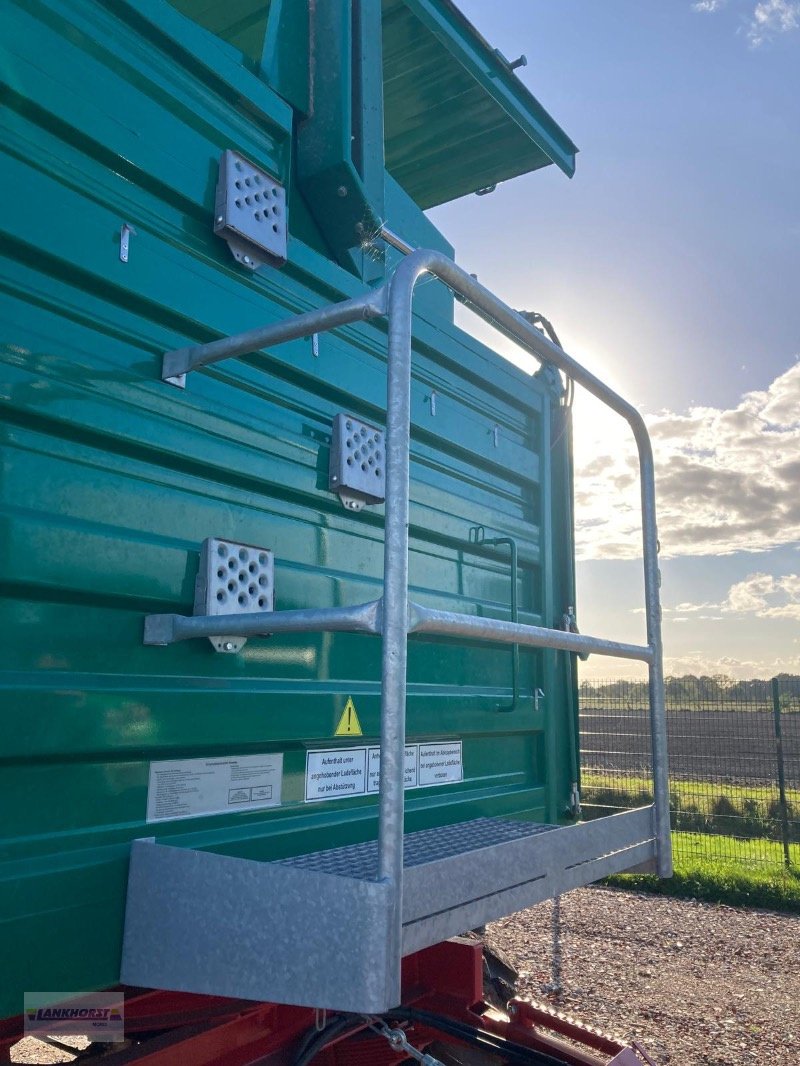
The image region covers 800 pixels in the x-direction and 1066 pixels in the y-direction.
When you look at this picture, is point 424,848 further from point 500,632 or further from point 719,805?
point 719,805

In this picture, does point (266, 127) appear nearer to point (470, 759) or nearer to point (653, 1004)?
point (470, 759)

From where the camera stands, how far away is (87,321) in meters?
1.56

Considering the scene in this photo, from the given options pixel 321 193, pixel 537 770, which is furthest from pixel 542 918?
pixel 321 193

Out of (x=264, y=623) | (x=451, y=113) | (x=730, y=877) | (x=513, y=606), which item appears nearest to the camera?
(x=264, y=623)

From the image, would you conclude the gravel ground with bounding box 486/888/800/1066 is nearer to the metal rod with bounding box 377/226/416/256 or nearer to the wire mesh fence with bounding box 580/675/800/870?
the wire mesh fence with bounding box 580/675/800/870

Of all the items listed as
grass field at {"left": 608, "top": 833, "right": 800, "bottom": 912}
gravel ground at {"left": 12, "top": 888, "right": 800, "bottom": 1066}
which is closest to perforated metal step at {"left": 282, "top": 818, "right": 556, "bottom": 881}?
gravel ground at {"left": 12, "top": 888, "right": 800, "bottom": 1066}

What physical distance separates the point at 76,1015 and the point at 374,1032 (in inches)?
33.2

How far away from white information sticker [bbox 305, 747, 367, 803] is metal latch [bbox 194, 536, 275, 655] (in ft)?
1.17

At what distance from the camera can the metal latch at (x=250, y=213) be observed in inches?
72.9

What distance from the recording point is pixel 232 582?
1758mm

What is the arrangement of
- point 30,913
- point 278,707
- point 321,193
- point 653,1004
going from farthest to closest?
point 653,1004 < point 321,193 < point 278,707 < point 30,913

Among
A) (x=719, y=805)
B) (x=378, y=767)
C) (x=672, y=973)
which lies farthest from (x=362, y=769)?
(x=719, y=805)

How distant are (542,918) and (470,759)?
4904mm

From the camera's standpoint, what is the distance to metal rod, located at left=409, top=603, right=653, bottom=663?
1325 mm
